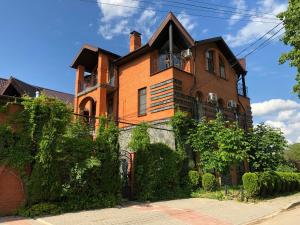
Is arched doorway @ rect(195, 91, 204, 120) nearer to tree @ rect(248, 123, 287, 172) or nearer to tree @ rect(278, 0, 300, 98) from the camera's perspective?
tree @ rect(248, 123, 287, 172)

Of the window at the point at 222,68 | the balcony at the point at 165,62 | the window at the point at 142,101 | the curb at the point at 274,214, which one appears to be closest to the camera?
the curb at the point at 274,214

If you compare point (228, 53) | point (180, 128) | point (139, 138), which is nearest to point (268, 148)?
point (180, 128)

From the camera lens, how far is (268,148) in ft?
57.3

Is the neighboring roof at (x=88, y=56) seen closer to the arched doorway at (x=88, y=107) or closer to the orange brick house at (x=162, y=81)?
the orange brick house at (x=162, y=81)

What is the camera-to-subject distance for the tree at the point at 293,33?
14695mm

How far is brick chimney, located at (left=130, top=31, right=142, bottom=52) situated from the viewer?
21.5 m

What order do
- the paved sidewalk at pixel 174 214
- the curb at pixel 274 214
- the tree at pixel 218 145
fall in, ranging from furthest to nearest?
1. the tree at pixel 218 145
2. the curb at pixel 274 214
3. the paved sidewalk at pixel 174 214

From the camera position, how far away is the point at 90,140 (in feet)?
35.2

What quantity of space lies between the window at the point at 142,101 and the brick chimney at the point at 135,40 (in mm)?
4537

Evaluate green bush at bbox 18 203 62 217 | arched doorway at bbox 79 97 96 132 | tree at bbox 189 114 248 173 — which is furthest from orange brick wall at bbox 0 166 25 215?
arched doorway at bbox 79 97 96 132

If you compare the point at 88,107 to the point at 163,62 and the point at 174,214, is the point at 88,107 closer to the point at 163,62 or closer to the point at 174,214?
the point at 163,62

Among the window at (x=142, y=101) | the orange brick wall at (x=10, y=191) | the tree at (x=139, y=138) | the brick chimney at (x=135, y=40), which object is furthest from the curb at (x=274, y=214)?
the brick chimney at (x=135, y=40)

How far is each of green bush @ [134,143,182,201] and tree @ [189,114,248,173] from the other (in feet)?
5.69

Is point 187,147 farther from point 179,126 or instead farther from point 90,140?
point 90,140
